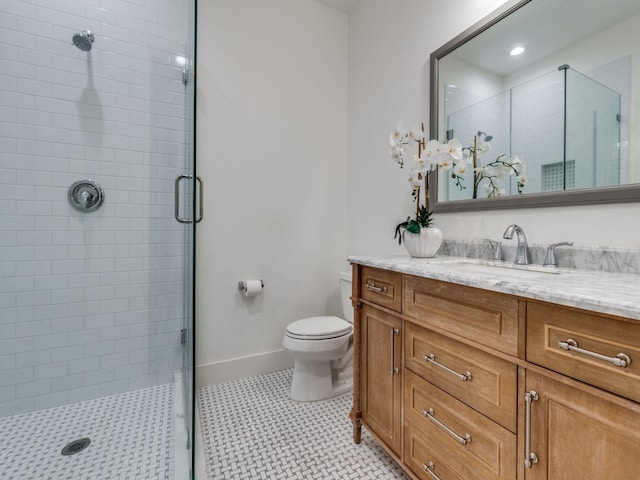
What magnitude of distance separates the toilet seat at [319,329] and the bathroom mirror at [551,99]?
0.86m

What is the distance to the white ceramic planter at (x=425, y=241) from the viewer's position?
4.64 feet

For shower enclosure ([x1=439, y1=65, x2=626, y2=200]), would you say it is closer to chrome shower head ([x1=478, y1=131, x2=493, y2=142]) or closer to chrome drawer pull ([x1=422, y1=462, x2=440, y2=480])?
chrome shower head ([x1=478, y1=131, x2=493, y2=142])

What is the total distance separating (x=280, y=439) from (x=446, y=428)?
862 millimetres

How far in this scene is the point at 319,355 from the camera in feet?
5.74

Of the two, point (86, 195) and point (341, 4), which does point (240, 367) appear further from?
point (341, 4)

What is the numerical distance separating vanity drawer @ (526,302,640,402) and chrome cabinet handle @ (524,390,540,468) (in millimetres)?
84

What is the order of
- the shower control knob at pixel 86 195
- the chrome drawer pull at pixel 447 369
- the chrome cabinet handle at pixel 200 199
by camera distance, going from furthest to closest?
the chrome cabinet handle at pixel 200 199
the shower control knob at pixel 86 195
the chrome drawer pull at pixel 447 369

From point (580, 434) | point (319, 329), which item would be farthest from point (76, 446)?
point (580, 434)

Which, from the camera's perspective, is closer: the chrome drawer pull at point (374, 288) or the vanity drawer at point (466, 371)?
the vanity drawer at point (466, 371)

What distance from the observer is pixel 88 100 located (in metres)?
1.64

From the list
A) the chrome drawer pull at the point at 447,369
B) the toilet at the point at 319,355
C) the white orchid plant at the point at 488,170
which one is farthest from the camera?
the toilet at the point at 319,355

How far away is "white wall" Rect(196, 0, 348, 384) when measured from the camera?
202 centimetres

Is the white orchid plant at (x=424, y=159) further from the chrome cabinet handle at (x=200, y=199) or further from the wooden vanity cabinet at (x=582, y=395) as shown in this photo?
the chrome cabinet handle at (x=200, y=199)

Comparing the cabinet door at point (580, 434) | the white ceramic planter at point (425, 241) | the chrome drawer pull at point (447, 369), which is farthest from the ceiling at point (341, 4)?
the cabinet door at point (580, 434)
